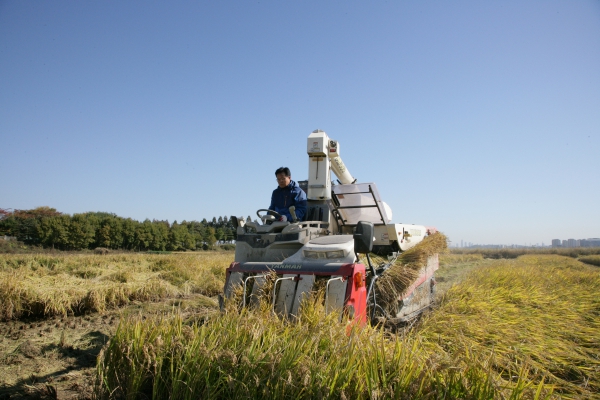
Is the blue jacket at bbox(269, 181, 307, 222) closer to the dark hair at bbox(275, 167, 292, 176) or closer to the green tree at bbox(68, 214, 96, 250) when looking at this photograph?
the dark hair at bbox(275, 167, 292, 176)

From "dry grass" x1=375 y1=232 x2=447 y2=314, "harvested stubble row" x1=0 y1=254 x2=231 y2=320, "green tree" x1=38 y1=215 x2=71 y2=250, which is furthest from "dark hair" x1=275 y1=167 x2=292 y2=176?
"green tree" x1=38 y1=215 x2=71 y2=250

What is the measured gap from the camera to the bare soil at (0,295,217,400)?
3698 mm

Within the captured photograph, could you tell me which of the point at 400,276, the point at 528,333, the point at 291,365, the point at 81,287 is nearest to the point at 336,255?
A: the point at 400,276

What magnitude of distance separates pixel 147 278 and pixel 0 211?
1831 inches

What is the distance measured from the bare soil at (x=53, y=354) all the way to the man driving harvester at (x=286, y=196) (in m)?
2.15

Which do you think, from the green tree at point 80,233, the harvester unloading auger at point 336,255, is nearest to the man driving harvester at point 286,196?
the harvester unloading auger at point 336,255

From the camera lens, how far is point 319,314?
12.6ft

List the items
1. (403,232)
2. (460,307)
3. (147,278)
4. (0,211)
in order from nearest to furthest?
(460,307)
(403,232)
(147,278)
(0,211)

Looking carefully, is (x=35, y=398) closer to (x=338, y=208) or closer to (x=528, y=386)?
(x=528, y=386)

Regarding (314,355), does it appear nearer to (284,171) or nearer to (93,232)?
(284,171)

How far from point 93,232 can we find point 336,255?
46555 millimetres

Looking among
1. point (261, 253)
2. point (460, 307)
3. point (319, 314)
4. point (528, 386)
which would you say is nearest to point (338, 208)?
point (261, 253)

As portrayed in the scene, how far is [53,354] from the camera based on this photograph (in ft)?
16.3

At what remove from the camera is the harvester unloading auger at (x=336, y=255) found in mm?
4566
